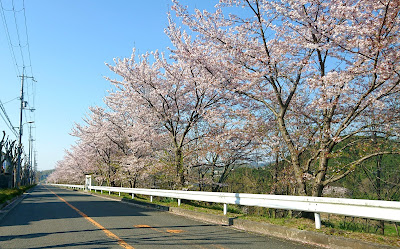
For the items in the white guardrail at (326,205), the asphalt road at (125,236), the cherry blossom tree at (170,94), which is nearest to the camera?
the white guardrail at (326,205)

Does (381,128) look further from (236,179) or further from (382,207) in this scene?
(236,179)

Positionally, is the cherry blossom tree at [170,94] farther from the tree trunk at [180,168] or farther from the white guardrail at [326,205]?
the white guardrail at [326,205]

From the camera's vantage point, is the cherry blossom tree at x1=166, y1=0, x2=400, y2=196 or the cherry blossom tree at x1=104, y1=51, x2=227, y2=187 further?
the cherry blossom tree at x1=104, y1=51, x2=227, y2=187

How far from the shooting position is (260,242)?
6793mm

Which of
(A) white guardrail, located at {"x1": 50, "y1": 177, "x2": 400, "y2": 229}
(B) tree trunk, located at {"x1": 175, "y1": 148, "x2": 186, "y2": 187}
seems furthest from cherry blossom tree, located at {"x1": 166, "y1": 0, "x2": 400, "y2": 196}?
(B) tree trunk, located at {"x1": 175, "y1": 148, "x2": 186, "y2": 187}

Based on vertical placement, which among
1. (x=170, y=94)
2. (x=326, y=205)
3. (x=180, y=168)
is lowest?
(x=326, y=205)

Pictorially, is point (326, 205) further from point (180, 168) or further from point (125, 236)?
point (180, 168)

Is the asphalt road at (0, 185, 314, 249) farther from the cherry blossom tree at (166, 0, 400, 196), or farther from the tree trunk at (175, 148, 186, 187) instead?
the tree trunk at (175, 148, 186, 187)

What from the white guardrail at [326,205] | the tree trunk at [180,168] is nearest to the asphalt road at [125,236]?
the white guardrail at [326,205]

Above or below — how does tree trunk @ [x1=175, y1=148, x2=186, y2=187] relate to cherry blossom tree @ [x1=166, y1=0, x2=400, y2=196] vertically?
below

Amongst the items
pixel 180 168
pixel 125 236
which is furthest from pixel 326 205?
pixel 180 168

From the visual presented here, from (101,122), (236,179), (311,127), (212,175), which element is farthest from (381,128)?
(101,122)

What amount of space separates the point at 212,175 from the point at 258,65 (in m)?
11.9

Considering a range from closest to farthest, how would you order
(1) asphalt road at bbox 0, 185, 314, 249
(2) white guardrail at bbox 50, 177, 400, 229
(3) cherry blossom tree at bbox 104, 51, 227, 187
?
1. (2) white guardrail at bbox 50, 177, 400, 229
2. (1) asphalt road at bbox 0, 185, 314, 249
3. (3) cherry blossom tree at bbox 104, 51, 227, 187
